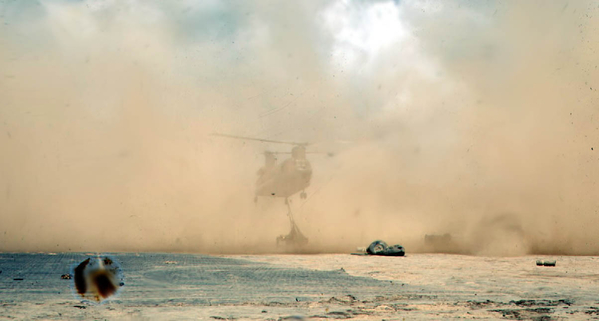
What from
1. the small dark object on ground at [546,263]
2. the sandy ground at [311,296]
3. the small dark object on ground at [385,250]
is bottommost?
the sandy ground at [311,296]

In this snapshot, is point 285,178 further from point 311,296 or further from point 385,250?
point 311,296

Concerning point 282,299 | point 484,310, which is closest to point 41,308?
point 282,299

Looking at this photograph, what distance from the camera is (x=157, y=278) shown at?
20906 millimetres

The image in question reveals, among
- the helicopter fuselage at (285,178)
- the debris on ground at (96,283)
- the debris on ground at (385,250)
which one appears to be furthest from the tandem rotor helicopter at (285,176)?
the debris on ground at (96,283)

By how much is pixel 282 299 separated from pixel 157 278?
745 centimetres

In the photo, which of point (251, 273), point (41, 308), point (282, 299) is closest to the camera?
point (41, 308)

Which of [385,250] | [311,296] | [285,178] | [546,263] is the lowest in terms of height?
[311,296]

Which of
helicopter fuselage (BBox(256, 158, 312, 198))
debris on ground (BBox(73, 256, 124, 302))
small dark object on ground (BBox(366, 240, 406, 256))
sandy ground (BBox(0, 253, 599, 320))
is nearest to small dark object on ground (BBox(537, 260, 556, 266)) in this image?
sandy ground (BBox(0, 253, 599, 320))

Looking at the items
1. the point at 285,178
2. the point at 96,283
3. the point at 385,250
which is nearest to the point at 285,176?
the point at 285,178

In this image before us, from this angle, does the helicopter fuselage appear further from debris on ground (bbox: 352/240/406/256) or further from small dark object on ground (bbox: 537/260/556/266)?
small dark object on ground (bbox: 537/260/556/266)

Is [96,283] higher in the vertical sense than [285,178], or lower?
lower

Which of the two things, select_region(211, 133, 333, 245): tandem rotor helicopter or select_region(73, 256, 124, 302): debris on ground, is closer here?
select_region(73, 256, 124, 302): debris on ground

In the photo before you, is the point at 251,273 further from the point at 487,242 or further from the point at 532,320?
the point at 487,242

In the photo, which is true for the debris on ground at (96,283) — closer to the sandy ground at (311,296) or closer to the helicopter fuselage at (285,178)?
the sandy ground at (311,296)
